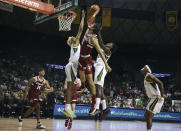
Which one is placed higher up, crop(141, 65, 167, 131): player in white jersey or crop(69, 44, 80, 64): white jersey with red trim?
crop(69, 44, 80, 64): white jersey with red trim

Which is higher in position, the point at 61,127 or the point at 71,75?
the point at 71,75

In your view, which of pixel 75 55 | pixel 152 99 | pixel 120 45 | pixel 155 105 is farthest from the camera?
pixel 120 45

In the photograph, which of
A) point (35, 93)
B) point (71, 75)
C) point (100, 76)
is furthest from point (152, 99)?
point (35, 93)

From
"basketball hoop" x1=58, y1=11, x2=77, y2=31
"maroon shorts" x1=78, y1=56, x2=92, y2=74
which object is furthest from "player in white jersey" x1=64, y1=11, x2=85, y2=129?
"basketball hoop" x1=58, y1=11, x2=77, y2=31

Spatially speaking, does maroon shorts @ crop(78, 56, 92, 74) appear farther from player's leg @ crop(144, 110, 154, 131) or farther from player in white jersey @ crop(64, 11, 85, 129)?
player's leg @ crop(144, 110, 154, 131)

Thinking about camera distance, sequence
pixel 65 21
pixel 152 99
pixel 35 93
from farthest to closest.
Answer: pixel 65 21 < pixel 35 93 < pixel 152 99

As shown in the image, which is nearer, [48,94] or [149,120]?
[149,120]

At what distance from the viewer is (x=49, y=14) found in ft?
45.0

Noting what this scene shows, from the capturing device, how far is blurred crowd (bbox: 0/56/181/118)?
15.2m

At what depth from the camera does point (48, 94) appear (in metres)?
16.1

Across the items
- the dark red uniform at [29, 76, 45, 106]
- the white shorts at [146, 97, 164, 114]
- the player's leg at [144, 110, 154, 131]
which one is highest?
the dark red uniform at [29, 76, 45, 106]

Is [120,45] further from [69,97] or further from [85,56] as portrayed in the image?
[69,97]

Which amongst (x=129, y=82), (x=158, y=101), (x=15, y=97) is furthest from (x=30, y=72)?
(x=158, y=101)

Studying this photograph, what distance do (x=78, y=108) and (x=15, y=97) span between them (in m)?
4.13
